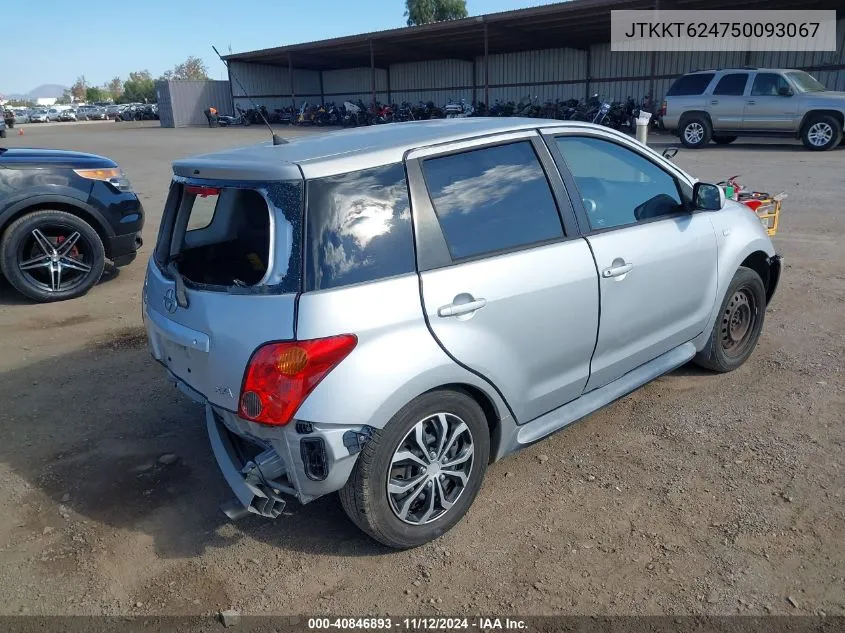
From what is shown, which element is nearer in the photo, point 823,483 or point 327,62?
point 823,483

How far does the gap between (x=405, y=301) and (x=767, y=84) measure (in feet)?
56.6

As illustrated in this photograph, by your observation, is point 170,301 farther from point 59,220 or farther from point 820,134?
point 820,134

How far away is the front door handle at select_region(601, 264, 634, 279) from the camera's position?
3.32m

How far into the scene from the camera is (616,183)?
12.6 feet

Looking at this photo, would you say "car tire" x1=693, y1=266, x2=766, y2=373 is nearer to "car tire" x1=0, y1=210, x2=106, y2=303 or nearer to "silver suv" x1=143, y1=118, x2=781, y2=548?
"silver suv" x1=143, y1=118, x2=781, y2=548

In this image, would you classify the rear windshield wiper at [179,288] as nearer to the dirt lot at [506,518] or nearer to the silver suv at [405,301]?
the silver suv at [405,301]

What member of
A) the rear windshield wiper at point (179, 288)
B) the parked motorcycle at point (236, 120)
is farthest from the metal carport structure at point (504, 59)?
the rear windshield wiper at point (179, 288)

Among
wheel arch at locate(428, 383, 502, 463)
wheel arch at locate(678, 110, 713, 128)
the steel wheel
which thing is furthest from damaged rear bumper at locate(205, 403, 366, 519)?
wheel arch at locate(678, 110, 713, 128)

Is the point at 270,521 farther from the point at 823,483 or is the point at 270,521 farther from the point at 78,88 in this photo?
the point at 78,88

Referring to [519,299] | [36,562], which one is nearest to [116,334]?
[36,562]

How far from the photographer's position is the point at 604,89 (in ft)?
99.5

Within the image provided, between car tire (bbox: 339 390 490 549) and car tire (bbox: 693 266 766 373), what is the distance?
80.7 inches

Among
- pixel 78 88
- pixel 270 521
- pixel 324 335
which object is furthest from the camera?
pixel 78 88

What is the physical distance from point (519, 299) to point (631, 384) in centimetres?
111
